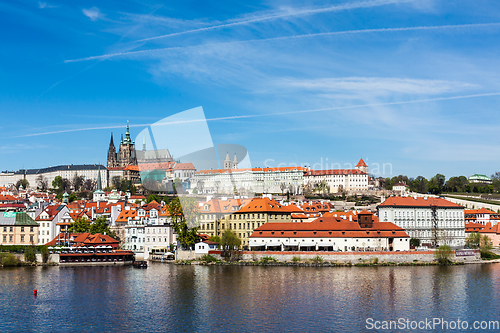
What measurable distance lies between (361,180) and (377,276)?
323 feet

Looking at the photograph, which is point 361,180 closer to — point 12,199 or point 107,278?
point 12,199

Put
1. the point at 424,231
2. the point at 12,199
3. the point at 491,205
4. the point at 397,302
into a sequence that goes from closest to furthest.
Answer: the point at 397,302 < the point at 424,231 < the point at 12,199 < the point at 491,205

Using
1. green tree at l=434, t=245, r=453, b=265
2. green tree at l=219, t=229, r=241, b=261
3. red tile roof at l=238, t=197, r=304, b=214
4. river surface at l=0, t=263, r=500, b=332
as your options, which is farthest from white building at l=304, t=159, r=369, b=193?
river surface at l=0, t=263, r=500, b=332

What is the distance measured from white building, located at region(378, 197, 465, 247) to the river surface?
60.3 feet

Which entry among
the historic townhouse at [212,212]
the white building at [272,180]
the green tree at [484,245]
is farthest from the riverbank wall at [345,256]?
the white building at [272,180]

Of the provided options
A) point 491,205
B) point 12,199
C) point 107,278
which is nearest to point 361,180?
point 491,205

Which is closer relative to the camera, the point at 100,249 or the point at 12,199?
the point at 100,249

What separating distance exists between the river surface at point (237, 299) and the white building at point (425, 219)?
1837 cm

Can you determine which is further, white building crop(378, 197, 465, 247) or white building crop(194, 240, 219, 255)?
white building crop(378, 197, 465, 247)

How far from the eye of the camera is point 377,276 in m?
39.4

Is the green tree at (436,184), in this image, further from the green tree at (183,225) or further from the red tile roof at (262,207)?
the green tree at (183,225)

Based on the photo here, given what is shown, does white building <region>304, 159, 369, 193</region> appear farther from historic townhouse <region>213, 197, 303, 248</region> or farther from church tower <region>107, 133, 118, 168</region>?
historic townhouse <region>213, 197, 303, 248</region>

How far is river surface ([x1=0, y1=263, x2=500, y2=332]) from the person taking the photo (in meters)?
24.5

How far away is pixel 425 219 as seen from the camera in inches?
2443
